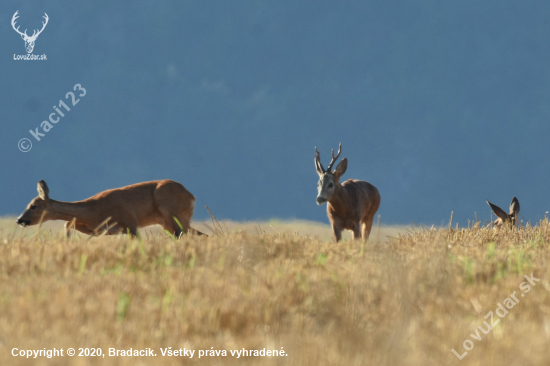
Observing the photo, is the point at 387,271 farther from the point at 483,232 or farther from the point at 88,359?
the point at 483,232

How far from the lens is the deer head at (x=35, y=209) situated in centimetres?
1105

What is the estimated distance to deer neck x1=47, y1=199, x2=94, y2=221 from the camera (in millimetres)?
11234

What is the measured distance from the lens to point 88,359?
112 inches

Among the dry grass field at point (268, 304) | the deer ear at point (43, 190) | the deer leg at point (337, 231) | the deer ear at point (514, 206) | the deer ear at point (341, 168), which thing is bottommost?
the dry grass field at point (268, 304)

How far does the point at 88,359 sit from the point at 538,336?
8.19 feet

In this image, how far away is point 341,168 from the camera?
11.6m

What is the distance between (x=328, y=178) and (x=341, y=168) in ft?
1.51

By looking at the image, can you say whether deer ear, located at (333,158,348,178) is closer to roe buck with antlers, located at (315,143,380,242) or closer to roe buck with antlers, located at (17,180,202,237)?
roe buck with antlers, located at (315,143,380,242)

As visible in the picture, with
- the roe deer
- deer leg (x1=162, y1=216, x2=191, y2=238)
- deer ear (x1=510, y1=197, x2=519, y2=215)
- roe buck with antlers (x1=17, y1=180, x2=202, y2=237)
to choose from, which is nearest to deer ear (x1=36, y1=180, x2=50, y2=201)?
roe buck with antlers (x1=17, y1=180, x2=202, y2=237)

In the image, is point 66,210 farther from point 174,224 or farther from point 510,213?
point 510,213

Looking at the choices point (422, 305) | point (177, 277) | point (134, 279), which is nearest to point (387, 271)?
point (422, 305)

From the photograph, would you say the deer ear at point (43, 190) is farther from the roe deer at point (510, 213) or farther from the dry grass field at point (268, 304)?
the roe deer at point (510, 213)

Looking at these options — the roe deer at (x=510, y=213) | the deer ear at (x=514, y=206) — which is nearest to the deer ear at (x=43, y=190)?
the roe deer at (x=510, y=213)

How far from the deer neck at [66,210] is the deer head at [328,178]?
4.66m
